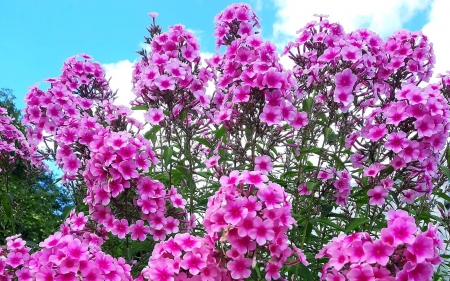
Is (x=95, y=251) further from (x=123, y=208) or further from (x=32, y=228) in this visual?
(x=32, y=228)

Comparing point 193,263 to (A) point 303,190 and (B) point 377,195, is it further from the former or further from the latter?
(B) point 377,195

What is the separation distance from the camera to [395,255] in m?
2.08

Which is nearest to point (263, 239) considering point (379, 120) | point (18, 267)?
point (379, 120)

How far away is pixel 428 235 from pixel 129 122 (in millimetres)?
2050

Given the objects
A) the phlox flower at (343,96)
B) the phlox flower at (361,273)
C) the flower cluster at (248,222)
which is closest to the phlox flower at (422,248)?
the phlox flower at (361,273)

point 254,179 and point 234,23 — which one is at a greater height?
point 234,23

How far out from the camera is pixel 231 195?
2.10 m

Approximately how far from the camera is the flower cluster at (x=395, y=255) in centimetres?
199

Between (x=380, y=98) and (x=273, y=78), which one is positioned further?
(x=380, y=98)

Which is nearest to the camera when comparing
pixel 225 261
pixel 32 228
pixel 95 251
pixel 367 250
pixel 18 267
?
pixel 367 250

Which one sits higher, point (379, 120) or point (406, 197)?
point (379, 120)

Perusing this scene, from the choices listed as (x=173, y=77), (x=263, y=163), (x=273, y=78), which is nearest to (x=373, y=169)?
(x=263, y=163)

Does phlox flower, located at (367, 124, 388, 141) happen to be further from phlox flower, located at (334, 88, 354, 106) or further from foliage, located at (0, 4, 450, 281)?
phlox flower, located at (334, 88, 354, 106)

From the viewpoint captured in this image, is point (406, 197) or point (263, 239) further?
point (406, 197)
